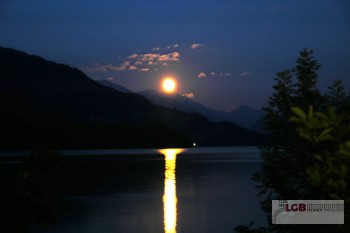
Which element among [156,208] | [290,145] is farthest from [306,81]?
[156,208]

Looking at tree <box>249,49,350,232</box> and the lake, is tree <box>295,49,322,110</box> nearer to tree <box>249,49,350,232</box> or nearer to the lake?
tree <box>249,49,350,232</box>

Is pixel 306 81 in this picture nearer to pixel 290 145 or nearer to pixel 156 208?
pixel 290 145

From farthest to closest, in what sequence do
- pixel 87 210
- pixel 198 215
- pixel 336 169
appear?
1. pixel 87 210
2. pixel 198 215
3. pixel 336 169

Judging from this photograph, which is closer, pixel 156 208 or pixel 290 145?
pixel 290 145

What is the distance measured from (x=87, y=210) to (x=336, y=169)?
49474 millimetres

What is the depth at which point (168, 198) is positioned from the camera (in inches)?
2589

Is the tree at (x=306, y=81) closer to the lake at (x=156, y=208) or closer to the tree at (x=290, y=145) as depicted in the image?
the tree at (x=290, y=145)

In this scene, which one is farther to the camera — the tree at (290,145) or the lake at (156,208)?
the lake at (156,208)

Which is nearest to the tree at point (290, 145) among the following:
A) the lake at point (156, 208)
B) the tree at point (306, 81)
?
the tree at point (306, 81)

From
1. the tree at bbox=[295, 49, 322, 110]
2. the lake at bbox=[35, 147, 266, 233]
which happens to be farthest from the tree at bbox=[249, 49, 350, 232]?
the lake at bbox=[35, 147, 266, 233]

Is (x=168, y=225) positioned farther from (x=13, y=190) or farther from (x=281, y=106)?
(x=13, y=190)

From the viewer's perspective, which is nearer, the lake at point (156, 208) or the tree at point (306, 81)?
the tree at point (306, 81)

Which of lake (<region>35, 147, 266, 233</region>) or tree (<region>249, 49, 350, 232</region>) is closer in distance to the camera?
tree (<region>249, 49, 350, 232</region>)

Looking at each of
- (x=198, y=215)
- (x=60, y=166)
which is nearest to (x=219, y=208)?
(x=198, y=215)
